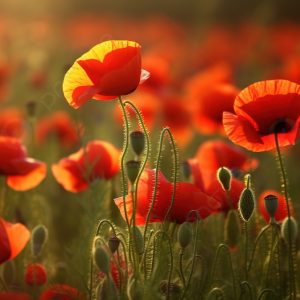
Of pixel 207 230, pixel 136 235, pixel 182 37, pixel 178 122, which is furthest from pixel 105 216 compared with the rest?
pixel 182 37

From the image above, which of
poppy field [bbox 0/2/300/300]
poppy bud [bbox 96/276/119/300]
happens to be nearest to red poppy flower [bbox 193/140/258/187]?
poppy field [bbox 0/2/300/300]

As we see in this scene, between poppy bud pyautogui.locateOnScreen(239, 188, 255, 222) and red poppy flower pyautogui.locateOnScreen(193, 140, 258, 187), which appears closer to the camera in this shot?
poppy bud pyautogui.locateOnScreen(239, 188, 255, 222)

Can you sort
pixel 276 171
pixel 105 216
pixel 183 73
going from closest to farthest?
pixel 105 216
pixel 276 171
pixel 183 73

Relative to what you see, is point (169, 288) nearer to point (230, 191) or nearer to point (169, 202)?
point (169, 202)

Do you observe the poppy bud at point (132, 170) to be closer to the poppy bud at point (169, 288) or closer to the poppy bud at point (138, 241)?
the poppy bud at point (138, 241)

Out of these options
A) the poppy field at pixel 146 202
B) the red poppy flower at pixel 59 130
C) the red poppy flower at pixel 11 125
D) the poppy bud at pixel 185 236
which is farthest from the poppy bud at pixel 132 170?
the red poppy flower at pixel 59 130

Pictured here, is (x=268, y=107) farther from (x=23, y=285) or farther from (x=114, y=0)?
(x=114, y=0)

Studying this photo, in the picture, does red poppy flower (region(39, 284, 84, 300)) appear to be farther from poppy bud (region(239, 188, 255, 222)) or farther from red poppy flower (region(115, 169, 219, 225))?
poppy bud (region(239, 188, 255, 222))
